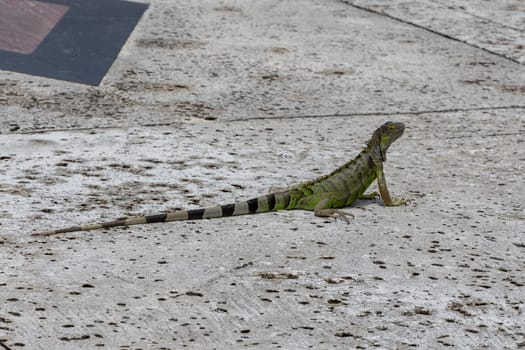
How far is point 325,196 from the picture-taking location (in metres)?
5.13

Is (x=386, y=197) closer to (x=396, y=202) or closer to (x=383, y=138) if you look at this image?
(x=396, y=202)

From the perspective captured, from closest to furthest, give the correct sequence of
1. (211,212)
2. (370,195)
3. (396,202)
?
1. (211,212)
2. (396,202)
3. (370,195)

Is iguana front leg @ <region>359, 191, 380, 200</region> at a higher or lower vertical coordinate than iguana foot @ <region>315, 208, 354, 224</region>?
higher

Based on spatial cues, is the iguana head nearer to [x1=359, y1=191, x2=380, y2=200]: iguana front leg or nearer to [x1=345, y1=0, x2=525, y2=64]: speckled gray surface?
[x1=359, y1=191, x2=380, y2=200]: iguana front leg

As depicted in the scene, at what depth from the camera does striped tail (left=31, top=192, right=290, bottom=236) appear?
4.68 meters

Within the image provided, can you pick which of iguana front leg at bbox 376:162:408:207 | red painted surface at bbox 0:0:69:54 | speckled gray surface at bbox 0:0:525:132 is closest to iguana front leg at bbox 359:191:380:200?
iguana front leg at bbox 376:162:408:207

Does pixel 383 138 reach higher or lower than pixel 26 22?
lower

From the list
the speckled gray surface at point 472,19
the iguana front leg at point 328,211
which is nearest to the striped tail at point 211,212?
Result: the iguana front leg at point 328,211

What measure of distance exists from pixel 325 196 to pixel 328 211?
0.30ft

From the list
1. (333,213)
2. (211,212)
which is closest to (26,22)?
(211,212)

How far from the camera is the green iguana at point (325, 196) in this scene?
15.9 ft

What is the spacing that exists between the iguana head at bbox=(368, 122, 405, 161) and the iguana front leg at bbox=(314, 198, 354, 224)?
439 millimetres

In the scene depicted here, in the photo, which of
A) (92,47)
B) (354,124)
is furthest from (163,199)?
(92,47)

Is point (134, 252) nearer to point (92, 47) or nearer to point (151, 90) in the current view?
point (151, 90)
